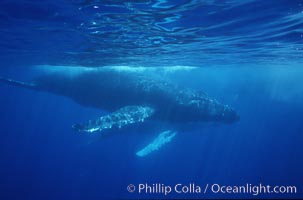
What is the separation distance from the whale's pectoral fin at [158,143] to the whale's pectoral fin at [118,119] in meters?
2.37

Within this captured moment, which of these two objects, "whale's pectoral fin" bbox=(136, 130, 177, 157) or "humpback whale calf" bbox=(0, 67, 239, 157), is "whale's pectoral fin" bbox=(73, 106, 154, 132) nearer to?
"humpback whale calf" bbox=(0, 67, 239, 157)

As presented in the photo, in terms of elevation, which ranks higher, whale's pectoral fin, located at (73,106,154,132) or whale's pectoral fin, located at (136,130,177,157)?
whale's pectoral fin, located at (73,106,154,132)

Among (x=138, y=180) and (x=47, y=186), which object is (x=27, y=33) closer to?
(x=47, y=186)

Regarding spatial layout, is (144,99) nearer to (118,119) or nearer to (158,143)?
(158,143)

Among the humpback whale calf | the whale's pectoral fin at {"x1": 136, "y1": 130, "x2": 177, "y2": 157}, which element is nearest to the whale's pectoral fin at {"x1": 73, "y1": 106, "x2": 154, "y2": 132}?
the humpback whale calf

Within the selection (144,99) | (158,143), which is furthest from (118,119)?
(158,143)

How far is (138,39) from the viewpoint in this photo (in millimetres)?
17453

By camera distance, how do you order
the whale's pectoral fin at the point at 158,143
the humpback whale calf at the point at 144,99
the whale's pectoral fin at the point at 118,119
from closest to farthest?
the whale's pectoral fin at the point at 118,119 → the humpback whale calf at the point at 144,99 → the whale's pectoral fin at the point at 158,143

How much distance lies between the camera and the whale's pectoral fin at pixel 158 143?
761 inches

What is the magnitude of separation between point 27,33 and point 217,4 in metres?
10.7

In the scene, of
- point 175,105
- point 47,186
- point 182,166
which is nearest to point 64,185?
point 47,186

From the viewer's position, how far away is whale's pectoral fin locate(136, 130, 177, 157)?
761 inches

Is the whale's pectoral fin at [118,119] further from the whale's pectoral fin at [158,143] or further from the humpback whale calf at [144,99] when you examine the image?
the whale's pectoral fin at [158,143]

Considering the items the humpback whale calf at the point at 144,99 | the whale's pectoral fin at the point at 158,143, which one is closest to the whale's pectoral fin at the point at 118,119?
the humpback whale calf at the point at 144,99
